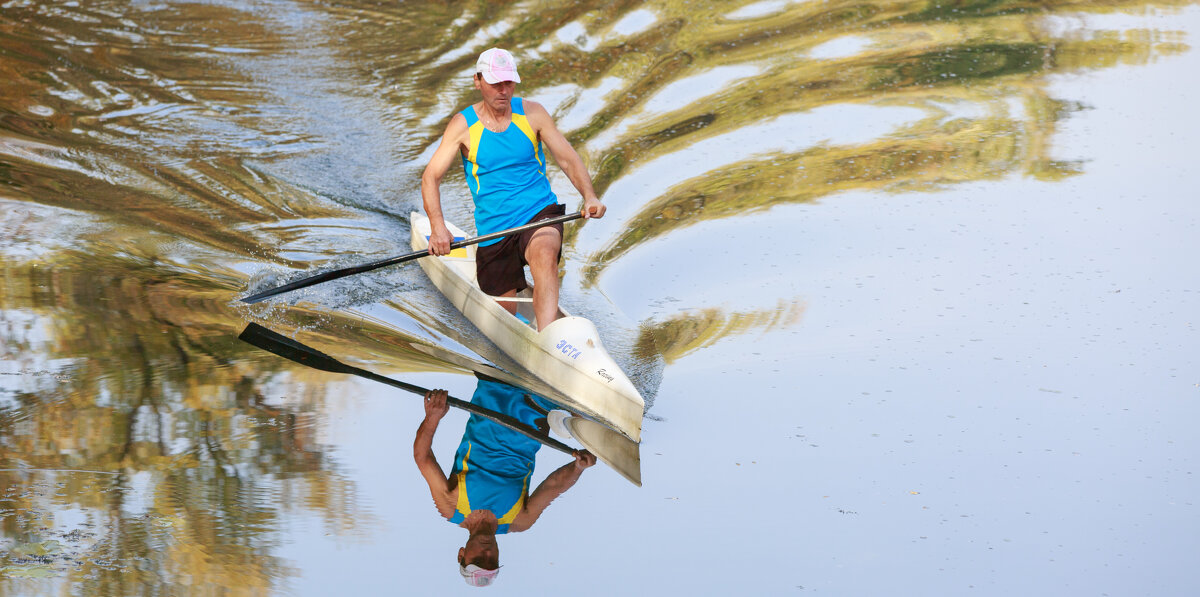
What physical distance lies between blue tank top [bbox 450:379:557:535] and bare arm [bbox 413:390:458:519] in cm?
4

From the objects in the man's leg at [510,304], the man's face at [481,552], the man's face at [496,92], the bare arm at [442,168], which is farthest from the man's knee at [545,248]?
the man's face at [481,552]

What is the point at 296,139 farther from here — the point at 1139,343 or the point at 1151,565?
the point at 1151,565

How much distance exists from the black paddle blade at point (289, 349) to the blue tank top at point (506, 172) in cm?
112

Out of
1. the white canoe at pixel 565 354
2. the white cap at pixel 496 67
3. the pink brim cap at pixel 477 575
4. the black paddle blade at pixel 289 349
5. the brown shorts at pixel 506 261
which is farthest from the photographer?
the brown shorts at pixel 506 261

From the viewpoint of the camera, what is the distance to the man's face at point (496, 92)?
19.8ft

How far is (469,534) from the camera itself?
4.48m

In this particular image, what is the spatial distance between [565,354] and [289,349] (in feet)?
5.21

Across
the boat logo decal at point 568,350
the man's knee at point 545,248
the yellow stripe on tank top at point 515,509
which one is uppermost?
the man's knee at point 545,248

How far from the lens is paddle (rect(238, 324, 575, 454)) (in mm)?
5469

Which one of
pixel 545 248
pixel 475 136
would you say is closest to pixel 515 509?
pixel 545 248

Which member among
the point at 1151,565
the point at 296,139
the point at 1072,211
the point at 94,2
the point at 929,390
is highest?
the point at 94,2

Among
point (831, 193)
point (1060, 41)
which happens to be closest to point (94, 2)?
point (831, 193)

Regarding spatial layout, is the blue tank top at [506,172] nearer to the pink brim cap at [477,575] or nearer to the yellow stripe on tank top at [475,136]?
the yellow stripe on tank top at [475,136]

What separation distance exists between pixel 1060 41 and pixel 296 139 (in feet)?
25.3
